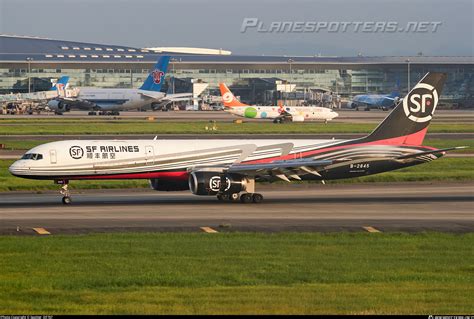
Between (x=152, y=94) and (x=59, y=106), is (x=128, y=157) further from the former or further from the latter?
(x=152, y=94)

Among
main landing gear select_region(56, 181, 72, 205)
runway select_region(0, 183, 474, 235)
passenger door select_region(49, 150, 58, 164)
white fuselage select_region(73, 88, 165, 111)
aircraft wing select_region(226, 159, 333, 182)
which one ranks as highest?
white fuselage select_region(73, 88, 165, 111)

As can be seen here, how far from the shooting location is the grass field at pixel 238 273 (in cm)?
2256

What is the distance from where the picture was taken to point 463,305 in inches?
891

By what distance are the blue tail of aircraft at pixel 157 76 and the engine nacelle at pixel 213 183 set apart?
12854 centimetres

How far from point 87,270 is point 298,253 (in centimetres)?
697

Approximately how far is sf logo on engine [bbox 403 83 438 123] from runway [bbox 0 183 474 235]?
4076 mm

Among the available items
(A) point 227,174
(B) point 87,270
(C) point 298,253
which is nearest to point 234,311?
(B) point 87,270

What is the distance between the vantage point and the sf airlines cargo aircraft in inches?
1858

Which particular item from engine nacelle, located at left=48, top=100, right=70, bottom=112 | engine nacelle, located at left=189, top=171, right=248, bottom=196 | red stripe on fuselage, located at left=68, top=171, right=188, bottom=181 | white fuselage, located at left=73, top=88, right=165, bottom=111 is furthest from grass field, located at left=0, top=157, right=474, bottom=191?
engine nacelle, located at left=48, top=100, right=70, bottom=112

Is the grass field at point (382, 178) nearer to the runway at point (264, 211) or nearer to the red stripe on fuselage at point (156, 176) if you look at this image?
the runway at point (264, 211)

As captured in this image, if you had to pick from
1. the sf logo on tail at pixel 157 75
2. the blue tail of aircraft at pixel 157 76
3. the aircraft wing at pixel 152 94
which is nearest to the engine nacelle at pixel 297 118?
the aircraft wing at pixel 152 94

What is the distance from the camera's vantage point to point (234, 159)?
49219mm

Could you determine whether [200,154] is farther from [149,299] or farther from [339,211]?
[149,299]

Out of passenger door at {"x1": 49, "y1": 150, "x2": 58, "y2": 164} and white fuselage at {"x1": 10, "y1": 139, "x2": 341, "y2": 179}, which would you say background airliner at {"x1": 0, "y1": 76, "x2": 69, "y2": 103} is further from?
passenger door at {"x1": 49, "y1": 150, "x2": 58, "y2": 164}
